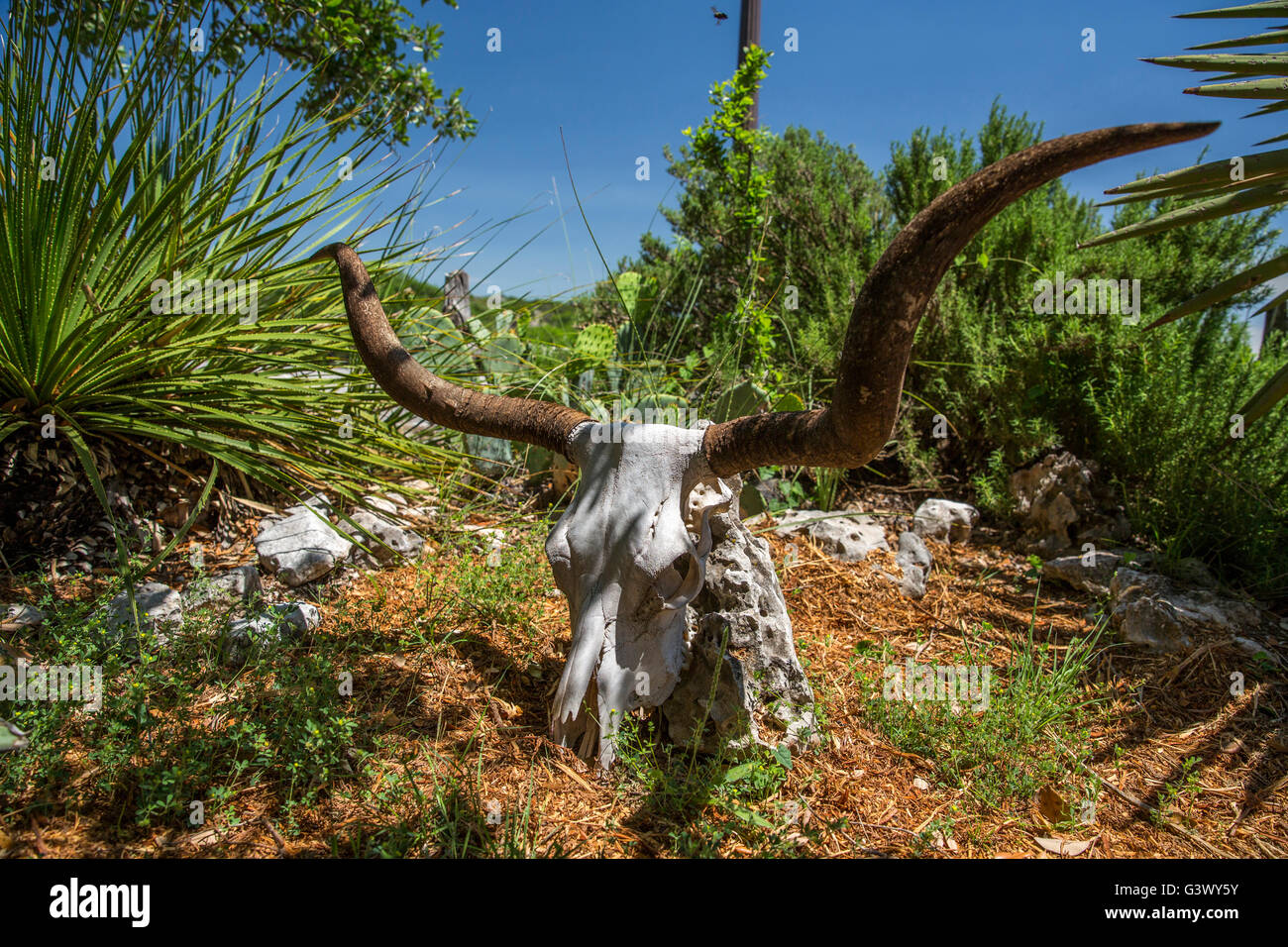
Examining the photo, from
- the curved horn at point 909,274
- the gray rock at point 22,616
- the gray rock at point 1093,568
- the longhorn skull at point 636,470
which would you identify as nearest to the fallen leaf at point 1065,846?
the longhorn skull at point 636,470

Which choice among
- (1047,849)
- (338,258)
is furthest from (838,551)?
(338,258)

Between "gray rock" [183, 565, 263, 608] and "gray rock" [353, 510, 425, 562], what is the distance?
0.55m

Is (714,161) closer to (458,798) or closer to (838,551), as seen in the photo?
(838,551)

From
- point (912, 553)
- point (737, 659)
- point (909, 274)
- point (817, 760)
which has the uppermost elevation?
point (909, 274)

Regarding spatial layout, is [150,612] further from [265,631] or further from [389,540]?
[389,540]

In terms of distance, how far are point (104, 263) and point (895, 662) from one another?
391 cm

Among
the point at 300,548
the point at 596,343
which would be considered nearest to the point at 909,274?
the point at 300,548

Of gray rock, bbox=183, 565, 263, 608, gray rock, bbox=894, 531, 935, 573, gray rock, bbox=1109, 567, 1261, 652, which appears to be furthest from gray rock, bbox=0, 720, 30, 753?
gray rock, bbox=1109, 567, 1261, 652

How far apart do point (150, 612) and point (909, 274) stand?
9.94 feet

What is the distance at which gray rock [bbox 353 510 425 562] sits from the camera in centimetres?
361

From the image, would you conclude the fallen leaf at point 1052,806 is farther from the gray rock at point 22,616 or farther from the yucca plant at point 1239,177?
the gray rock at point 22,616

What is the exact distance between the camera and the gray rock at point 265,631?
8.45 feet

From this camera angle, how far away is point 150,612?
2.86m

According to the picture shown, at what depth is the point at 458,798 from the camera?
191cm
